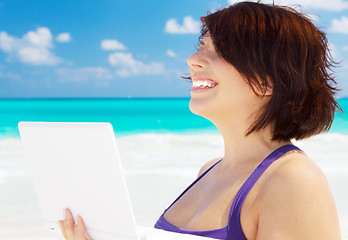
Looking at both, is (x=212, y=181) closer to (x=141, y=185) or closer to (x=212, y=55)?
(x=212, y=55)

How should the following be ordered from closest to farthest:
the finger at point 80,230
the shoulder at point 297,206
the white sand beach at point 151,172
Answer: the shoulder at point 297,206 → the finger at point 80,230 → the white sand beach at point 151,172

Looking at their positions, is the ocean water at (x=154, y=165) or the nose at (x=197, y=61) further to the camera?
the ocean water at (x=154, y=165)

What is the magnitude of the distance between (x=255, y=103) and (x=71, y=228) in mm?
525

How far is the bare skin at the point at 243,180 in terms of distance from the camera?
96 cm

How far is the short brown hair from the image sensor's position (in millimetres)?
1094

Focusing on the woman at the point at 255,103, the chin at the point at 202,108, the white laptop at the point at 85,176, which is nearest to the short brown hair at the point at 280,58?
the woman at the point at 255,103

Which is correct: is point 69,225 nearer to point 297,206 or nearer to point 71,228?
point 71,228

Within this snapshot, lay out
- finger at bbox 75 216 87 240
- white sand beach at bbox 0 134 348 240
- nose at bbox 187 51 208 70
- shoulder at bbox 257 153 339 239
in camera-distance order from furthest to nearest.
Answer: white sand beach at bbox 0 134 348 240 → nose at bbox 187 51 208 70 → finger at bbox 75 216 87 240 → shoulder at bbox 257 153 339 239

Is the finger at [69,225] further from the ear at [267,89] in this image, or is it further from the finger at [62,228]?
the ear at [267,89]

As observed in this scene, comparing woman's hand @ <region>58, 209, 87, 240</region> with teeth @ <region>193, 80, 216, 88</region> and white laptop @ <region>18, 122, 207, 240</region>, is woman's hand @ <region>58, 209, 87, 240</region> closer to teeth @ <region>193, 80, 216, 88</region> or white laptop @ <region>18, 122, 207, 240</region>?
white laptop @ <region>18, 122, 207, 240</region>

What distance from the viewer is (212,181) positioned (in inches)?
50.0

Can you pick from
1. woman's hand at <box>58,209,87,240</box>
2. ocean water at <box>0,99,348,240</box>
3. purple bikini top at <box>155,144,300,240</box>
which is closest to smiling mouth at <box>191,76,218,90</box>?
purple bikini top at <box>155,144,300,240</box>

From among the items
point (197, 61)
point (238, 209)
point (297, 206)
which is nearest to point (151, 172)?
point (197, 61)

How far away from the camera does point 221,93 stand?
1.13 metres
